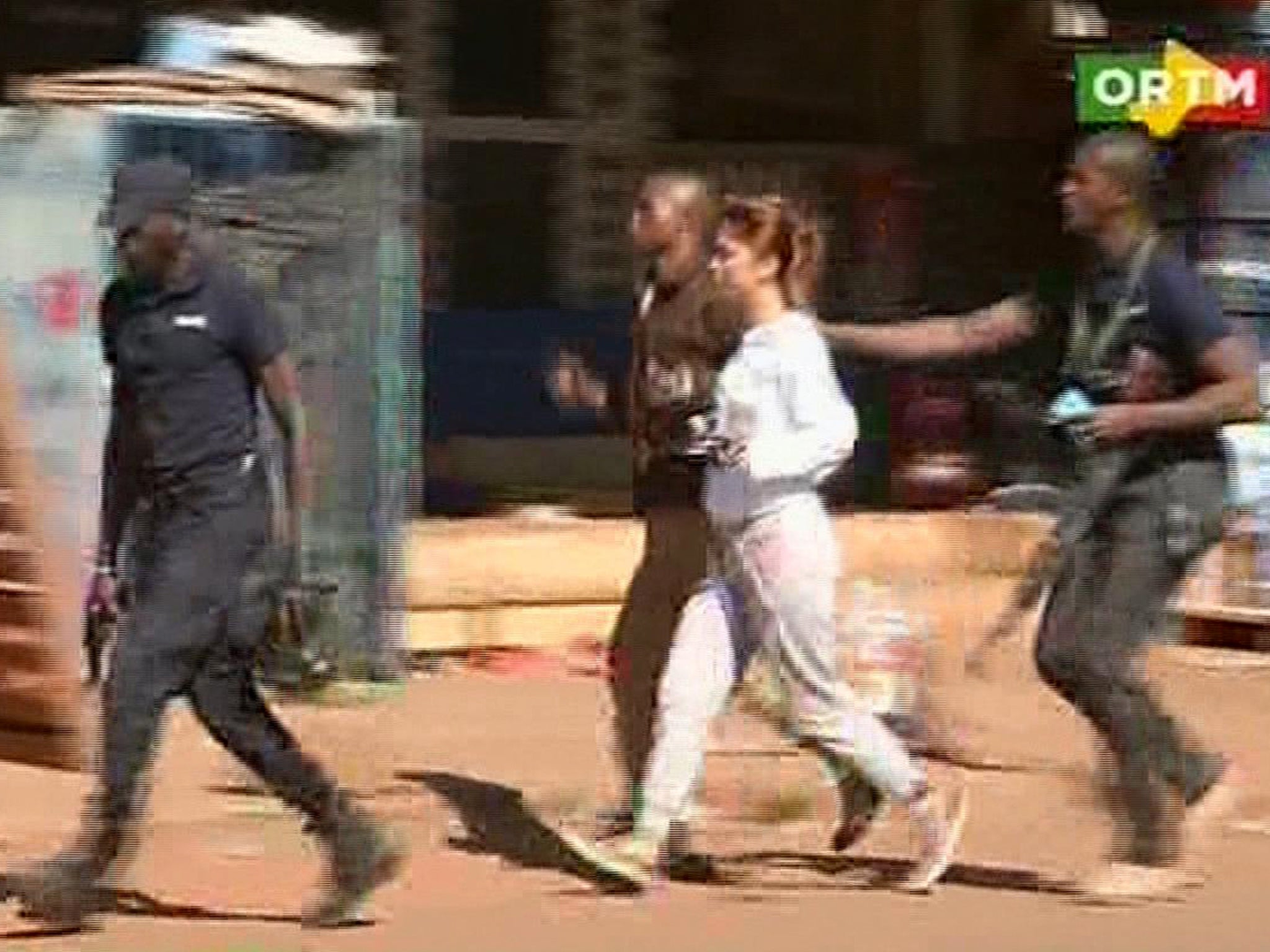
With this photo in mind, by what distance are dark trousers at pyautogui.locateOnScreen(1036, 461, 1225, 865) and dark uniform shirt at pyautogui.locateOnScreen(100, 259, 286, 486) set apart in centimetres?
202

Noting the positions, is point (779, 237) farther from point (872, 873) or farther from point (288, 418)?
point (872, 873)

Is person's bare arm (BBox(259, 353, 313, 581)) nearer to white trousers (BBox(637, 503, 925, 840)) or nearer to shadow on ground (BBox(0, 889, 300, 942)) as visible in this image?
shadow on ground (BBox(0, 889, 300, 942))

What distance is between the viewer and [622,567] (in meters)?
12.7

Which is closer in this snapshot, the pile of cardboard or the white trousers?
the white trousers

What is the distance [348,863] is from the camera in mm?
8078

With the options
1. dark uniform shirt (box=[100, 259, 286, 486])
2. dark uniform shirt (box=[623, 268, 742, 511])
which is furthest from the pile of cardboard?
dark uniform shirt (box=[100, 259, 286, 486])

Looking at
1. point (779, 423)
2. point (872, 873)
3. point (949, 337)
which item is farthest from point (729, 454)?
point (872, 873)

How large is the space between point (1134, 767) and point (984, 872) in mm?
724

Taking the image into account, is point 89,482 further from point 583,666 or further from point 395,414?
point 583,666

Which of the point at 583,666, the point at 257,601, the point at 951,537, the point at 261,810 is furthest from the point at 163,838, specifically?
the point at 951,537

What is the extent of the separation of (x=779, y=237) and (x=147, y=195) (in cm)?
160

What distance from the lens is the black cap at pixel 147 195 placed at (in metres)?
7.80

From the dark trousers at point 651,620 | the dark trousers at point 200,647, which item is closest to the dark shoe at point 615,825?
the dark trousers at point 651,620

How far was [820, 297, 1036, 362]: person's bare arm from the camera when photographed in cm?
882
